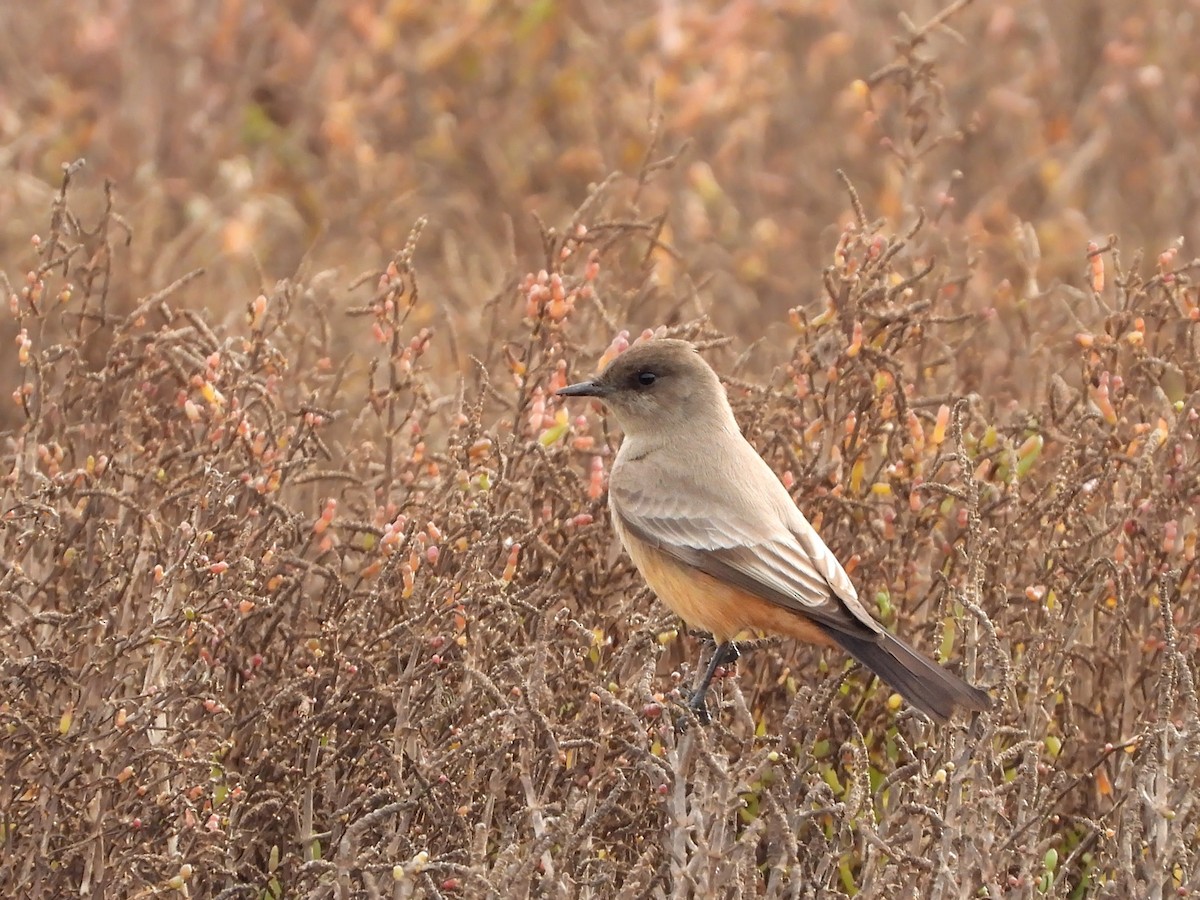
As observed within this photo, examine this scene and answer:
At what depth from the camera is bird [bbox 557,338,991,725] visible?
461 centimetres

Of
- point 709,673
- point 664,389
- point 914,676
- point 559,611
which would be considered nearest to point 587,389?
point 664,389

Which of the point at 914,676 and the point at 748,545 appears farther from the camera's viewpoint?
the point at 748,545

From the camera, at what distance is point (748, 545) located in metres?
4.93

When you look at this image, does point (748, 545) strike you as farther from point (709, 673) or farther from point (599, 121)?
point (599, 121)

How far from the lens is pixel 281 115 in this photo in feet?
37.9

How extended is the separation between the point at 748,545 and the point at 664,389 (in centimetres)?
67

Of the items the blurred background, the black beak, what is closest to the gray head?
the black beak

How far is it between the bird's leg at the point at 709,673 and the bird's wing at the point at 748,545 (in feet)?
0.61

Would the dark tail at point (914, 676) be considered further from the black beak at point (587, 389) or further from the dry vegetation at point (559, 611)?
the black beak at point (587, 389)

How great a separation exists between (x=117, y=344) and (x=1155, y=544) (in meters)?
2.82

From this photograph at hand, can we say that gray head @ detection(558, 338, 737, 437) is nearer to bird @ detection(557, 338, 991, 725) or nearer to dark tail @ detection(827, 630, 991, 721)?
bird @ detection(557, 338, 991, 725)

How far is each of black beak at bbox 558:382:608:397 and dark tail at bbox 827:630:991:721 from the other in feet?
3.60

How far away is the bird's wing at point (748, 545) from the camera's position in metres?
4.67

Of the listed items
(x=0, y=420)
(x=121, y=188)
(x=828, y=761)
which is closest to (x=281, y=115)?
(x=121, y=188)
